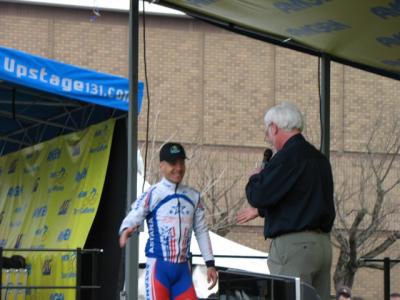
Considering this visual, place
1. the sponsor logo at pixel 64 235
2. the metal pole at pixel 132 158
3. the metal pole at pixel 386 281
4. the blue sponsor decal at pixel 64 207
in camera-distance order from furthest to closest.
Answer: the blue sponsor decal at pixel 64 207
the sponsor logo at pixel 64 235
the metal pole at pixel 386 281
the metal pole at pixel 132 158

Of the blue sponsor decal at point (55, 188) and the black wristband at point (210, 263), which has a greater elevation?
the blue sponsor decal at point (55, 188)

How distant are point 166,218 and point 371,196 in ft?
83.4

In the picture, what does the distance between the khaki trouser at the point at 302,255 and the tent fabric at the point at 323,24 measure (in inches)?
102

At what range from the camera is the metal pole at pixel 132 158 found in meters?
9.55

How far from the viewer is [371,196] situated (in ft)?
108

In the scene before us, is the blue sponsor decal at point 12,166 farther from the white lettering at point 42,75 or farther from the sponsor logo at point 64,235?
the white lettering at point 42,75

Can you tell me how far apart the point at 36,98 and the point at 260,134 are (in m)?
20.5

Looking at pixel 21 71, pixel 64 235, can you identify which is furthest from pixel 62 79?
pixel 64 235

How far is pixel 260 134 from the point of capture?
1332 inches

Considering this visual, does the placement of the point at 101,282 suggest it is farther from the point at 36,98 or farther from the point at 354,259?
the point at 354,259

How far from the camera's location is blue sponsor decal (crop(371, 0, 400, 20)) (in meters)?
8.62

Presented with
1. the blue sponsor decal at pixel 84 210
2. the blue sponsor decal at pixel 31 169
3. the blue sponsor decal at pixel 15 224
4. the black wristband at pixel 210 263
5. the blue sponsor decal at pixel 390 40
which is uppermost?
the blue sponsor decal at pixel 390 40

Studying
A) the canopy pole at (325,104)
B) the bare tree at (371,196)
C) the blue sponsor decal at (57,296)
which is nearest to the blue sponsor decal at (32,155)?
the blue sponsor decal at (57,296)

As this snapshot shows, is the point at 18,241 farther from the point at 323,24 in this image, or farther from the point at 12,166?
the point at 323,24
